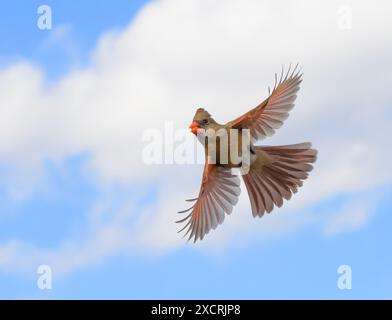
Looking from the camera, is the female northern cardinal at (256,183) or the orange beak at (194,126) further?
the female northern cardinal at (256,183)

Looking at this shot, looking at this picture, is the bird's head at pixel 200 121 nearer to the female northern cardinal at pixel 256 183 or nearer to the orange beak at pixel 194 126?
the orange beak at pixel 194 126

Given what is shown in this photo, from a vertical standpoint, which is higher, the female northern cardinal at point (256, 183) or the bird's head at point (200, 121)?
the bird's head at point (200, 121)

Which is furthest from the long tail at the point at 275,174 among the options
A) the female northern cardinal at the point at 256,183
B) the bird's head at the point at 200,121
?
the bird's head at the point at 200,121

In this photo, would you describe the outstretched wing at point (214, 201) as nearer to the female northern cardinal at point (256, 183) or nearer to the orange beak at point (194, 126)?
the female northern cardinal at point (256, 183)

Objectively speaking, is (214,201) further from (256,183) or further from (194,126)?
(194,126)

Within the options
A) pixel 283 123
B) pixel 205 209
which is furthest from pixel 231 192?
pixel 283 123

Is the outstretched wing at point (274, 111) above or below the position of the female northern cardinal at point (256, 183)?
above
